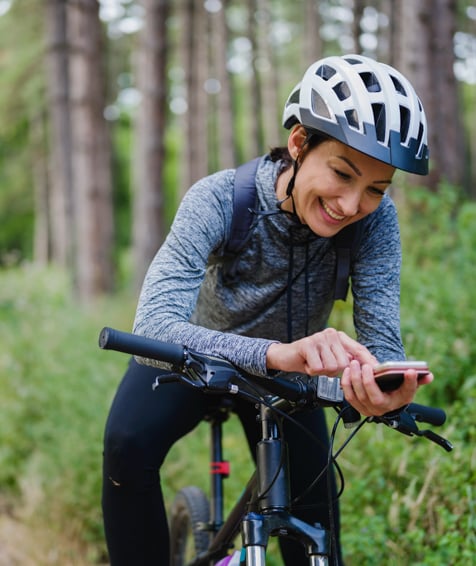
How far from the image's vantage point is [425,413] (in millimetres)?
A: 2512

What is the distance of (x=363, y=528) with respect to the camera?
3943mm

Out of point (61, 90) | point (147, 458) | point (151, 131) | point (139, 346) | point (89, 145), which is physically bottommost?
point (147, 458)

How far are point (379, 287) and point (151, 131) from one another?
9.84m

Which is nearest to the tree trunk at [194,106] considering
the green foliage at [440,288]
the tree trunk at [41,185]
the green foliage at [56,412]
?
the tree trunk at [41,185]

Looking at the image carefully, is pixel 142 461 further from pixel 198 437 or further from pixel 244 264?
pixel 198 437

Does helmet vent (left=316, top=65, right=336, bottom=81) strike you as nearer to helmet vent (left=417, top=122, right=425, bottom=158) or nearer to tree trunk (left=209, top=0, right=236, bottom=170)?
helmet vent (left=417, top=122, right=425, bottom=158)

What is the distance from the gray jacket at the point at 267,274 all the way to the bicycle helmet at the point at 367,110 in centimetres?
33

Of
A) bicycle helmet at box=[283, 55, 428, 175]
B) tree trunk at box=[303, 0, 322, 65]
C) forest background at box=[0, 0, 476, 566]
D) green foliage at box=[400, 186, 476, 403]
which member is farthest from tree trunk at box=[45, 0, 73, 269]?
bicycle helmet at box=[283, 55, 428, 175]

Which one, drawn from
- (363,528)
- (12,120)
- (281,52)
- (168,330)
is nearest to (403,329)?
(363,528)

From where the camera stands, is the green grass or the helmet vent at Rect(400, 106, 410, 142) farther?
the green grass

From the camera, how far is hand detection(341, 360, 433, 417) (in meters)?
2.05

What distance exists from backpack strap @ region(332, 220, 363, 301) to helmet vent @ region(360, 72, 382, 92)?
441 mm

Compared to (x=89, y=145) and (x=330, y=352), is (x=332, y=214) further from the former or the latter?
(x=89, y=145)

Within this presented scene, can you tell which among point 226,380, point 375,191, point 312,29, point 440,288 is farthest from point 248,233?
point 312,29
